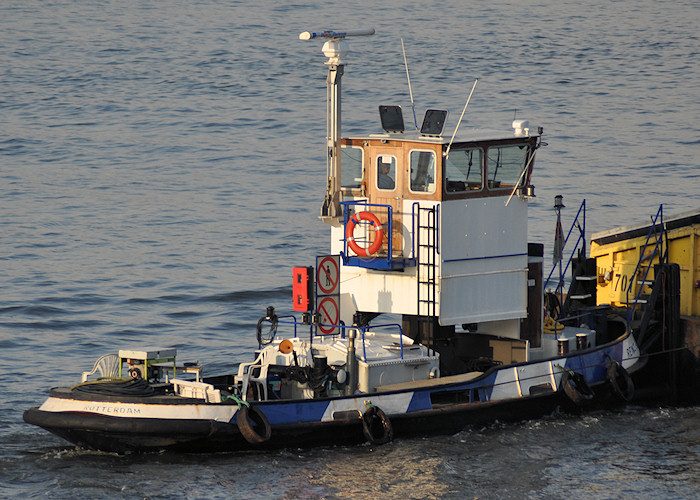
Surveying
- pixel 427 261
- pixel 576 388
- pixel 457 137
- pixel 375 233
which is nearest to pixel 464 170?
pixel 457 137

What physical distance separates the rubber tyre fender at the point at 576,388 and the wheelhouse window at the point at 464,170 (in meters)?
3.20

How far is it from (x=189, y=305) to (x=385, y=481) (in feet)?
37.6

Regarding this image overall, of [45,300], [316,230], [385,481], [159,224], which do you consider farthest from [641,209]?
[385,481]

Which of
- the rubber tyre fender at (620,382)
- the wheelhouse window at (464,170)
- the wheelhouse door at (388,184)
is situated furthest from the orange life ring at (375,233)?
the rubber tyre fender at (620,382)

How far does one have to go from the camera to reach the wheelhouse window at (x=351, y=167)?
1870cm

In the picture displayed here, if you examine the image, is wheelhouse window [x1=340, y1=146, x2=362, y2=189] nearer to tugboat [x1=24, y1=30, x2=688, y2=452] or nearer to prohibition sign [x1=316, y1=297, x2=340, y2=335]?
tugboat [x1=24, y1=30, x2=688, y2=452]

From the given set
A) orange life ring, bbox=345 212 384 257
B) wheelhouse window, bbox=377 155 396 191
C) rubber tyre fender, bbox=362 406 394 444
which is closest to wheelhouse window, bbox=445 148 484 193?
wheelhouse window, bbox=377 155 396 191

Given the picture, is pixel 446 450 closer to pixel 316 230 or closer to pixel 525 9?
pixel 316 230

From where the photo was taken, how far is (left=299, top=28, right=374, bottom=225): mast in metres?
17.9

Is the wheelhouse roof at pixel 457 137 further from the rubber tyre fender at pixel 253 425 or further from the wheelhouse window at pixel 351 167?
the rubber tyre fender at pixel 253 425

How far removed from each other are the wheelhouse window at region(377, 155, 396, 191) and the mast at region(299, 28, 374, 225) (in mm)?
Result: 595

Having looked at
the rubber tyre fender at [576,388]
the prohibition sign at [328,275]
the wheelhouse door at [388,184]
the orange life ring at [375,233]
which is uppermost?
the wheelhouse door at [388,184]

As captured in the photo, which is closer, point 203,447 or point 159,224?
point 203,447

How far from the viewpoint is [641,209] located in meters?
33.8
